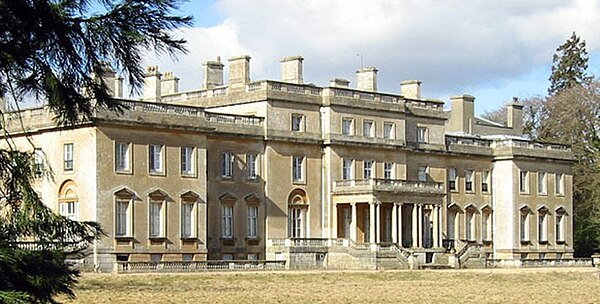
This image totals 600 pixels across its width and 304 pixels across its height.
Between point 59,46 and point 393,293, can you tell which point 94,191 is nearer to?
point 393,293

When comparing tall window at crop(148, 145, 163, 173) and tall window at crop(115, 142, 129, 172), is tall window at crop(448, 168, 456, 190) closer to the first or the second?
tall window at crop(148, 145, 163, 173)

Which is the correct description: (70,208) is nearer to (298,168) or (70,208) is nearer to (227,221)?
(227,221)

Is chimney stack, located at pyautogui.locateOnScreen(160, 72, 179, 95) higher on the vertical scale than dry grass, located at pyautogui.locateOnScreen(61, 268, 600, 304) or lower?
higher

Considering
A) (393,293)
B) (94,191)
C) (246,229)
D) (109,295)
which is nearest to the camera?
(109,295)

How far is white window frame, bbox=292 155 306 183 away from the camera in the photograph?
5194 cm

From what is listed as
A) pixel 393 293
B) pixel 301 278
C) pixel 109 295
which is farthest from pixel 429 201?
pixel 109 295

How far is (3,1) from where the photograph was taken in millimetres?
6840

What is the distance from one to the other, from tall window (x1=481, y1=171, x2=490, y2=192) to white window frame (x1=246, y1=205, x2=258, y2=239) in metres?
16.8

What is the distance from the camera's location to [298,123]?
51875 mm

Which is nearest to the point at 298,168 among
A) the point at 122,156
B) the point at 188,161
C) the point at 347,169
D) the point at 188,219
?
the point at 347,169

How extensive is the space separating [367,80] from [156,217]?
52.9 ft

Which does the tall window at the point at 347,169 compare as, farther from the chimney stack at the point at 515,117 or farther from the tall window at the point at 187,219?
the chimney stack at the point at 515,117

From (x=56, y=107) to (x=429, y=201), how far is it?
47.8 metres

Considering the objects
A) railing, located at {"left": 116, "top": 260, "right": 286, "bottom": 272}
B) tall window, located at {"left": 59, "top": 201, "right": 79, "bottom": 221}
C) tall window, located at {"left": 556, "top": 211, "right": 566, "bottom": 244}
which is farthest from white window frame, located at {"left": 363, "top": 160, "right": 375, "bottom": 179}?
tall window, located at {"left": 59, "top": 201, "right": 79, "bottom": 221}
